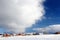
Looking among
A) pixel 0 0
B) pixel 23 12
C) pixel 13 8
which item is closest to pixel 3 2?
pixel 0 0

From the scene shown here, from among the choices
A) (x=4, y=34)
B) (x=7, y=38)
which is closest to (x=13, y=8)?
(x=4, y=34)

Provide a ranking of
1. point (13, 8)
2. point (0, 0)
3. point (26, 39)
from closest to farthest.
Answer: point (26, 39) → point (0, 0) → point (13, 8)

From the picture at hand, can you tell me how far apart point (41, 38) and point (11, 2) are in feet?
3.41

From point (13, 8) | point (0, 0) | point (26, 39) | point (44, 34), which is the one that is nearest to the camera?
point (26, 39)

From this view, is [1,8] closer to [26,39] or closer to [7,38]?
[7,38]

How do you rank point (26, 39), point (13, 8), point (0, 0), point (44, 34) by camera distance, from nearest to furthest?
1. point (26, 39)
2. point (44, 34)
3. point (0, 0)
4. point (13, 8)

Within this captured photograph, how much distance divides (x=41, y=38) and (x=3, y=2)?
1124mm

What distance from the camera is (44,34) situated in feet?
7.53

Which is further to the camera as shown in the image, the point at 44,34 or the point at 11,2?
the point at 11,2

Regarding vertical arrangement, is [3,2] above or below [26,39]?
above

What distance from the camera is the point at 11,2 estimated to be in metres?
2.55

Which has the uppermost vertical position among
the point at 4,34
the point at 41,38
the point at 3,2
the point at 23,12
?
the point at 3,2

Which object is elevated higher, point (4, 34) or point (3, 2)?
point (3, 2)

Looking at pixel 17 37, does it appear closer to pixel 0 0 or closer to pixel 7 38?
pixel 7 38
